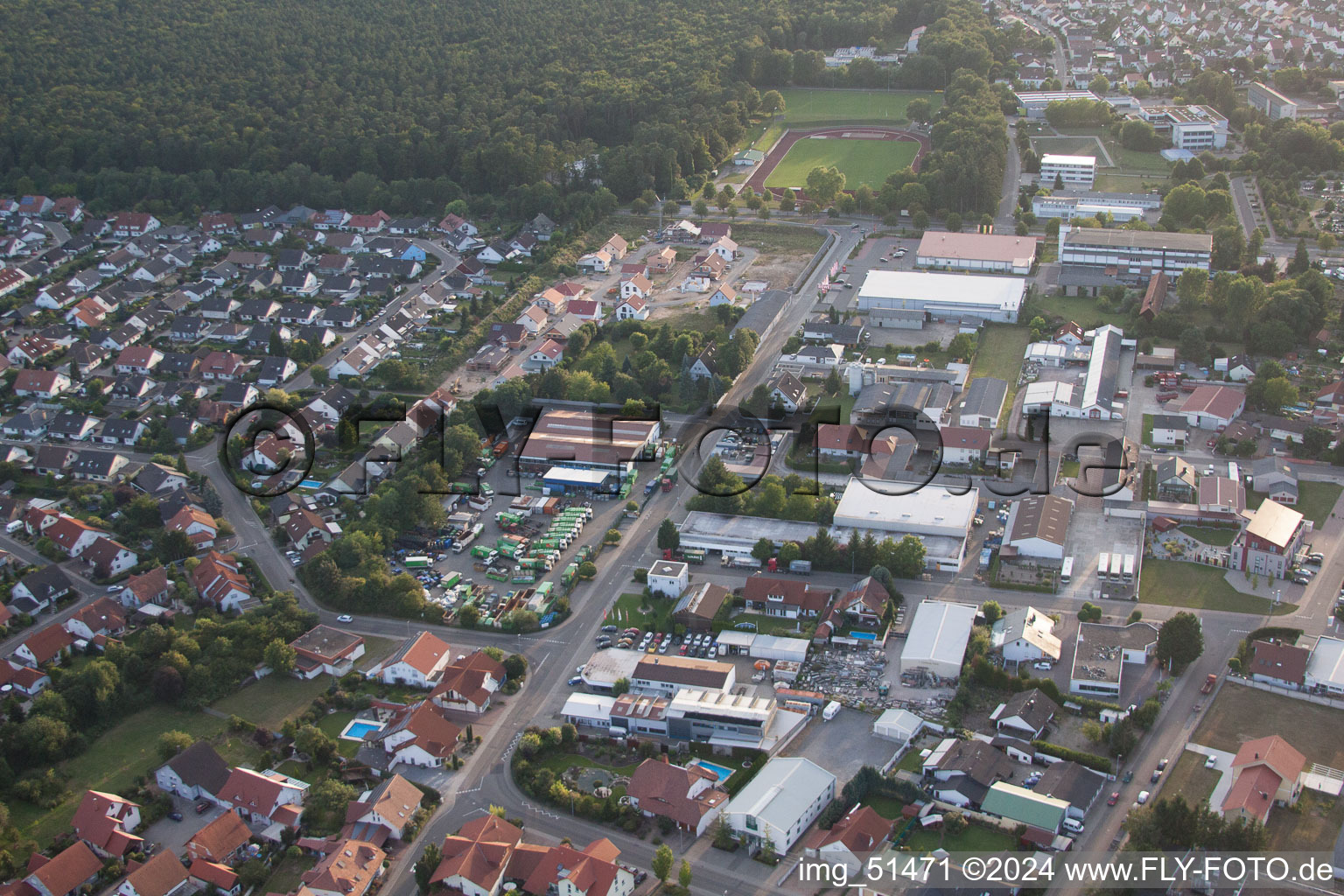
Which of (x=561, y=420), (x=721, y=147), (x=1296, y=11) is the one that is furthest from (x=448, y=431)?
(x=1296, y=11)

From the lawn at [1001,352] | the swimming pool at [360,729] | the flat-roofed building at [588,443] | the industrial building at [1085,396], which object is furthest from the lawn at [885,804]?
the lawn at [1001,352]

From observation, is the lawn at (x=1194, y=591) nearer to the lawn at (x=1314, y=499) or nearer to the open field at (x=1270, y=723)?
the open field at (x=1270, y=723)

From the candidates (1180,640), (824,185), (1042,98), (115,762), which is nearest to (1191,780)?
(1180,640)

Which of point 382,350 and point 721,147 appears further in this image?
point 721,147

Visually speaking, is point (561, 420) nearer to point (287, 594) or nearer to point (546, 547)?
point (546, 547)

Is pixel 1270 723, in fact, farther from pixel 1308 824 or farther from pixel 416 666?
pixel 416 666

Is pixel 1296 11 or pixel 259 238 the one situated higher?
pixel 1296 11

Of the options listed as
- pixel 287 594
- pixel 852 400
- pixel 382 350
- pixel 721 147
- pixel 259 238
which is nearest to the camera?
pixel 287 594

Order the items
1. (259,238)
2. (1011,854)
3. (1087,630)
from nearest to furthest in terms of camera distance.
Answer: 1. (1011,854)
2. (1087,630)
3. (259,238)

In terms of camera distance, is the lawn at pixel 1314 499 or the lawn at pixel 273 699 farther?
the lawn at pixel 1314 499
